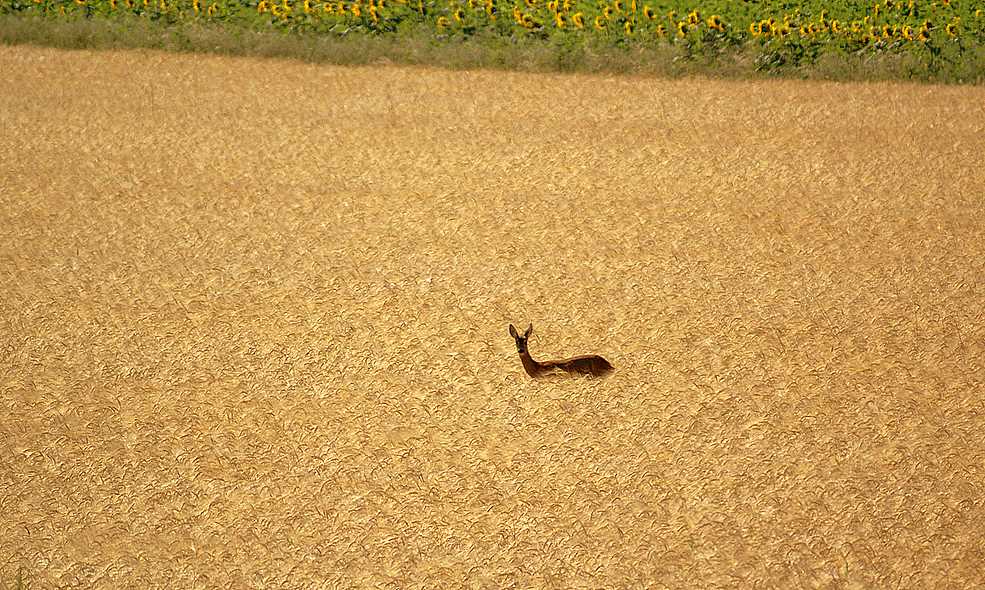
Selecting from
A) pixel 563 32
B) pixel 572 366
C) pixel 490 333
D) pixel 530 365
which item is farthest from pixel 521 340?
pixel 563 32

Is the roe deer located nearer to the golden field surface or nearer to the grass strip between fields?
the golden field surface

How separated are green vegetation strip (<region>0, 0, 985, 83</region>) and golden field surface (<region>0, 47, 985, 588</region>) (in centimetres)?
42

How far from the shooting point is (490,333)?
20.1 ft

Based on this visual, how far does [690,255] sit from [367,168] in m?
2.48

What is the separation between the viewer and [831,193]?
7656 millimetres

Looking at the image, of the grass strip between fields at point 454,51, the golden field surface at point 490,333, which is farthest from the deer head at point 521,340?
the grass strip between fields at point 454,51

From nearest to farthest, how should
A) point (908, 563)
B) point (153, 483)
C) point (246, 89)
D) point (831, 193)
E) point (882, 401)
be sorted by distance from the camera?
point (908, 563) → point (153, 483) → point (882, 401) → point (831, 193) → point (246, 89)

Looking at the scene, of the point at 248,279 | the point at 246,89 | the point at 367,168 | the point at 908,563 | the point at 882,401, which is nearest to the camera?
the point at 908,563

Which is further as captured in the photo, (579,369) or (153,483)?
(579,369)

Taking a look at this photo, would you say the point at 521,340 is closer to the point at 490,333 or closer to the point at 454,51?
the point at 490,333

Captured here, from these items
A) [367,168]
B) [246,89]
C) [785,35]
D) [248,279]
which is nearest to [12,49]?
[246,89]

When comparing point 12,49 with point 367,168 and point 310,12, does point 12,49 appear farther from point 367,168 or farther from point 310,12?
point 367,168

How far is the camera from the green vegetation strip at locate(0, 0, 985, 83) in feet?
31.9

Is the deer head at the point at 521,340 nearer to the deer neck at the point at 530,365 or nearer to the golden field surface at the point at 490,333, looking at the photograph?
the deer neck at the point at 530,365
